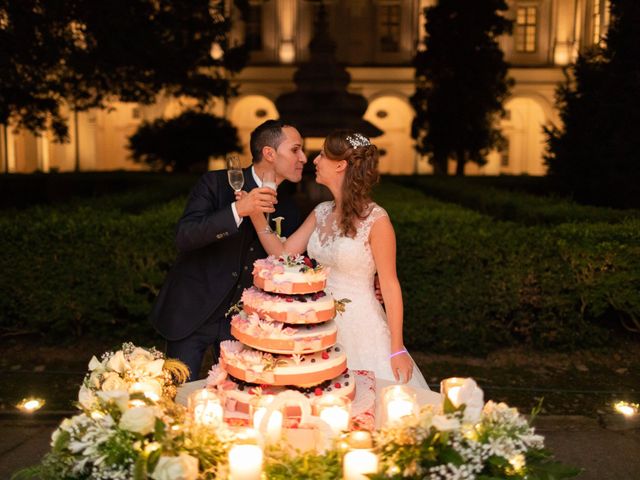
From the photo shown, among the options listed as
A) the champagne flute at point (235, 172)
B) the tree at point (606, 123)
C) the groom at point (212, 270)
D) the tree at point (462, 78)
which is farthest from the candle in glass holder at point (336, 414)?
the tree at point (462, 78)

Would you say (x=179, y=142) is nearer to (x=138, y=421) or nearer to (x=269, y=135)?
(x=269, y=135)

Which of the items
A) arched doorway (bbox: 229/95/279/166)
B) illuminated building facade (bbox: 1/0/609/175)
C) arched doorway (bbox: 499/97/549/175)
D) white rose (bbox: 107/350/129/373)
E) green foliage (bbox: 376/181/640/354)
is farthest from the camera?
arched doorway (bbox: 499/97/549/175)

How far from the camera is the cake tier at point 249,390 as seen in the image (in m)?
3.20

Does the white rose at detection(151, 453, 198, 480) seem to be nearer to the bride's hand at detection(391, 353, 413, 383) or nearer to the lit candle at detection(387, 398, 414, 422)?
the lit candle at detection(387, 398, 414, 422)

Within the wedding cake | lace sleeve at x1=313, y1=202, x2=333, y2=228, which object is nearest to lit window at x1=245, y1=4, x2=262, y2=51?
lace sleeve at x1=313, y1=202, x2=333, y2=228

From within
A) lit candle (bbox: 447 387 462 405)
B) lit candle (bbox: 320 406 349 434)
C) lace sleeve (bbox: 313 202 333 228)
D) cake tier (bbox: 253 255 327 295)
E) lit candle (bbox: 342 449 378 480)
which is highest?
lace sleeve (bbox: 313 202 333 228)

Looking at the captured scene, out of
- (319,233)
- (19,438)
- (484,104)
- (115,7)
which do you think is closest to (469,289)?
(319,233)

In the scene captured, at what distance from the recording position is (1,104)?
512 inches

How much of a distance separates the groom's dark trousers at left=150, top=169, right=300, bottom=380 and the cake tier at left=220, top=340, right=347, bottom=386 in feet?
3.71

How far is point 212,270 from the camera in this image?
451 cm

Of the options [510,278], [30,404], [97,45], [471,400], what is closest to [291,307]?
[471,400]

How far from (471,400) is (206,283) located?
209cm

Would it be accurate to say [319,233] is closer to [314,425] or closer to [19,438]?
[314,425]

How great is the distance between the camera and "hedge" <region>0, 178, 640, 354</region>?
7555 mm
